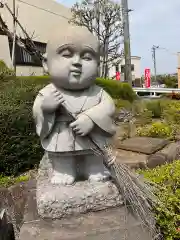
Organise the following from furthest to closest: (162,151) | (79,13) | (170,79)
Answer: (170,79), (79,13), (162,151)

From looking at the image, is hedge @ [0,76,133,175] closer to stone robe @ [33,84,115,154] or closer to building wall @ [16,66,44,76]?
stone robe @ [33,84,115,154]

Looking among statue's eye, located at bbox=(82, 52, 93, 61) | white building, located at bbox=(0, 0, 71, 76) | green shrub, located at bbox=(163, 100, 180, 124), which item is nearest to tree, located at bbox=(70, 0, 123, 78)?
white building, located at bbox=(0, 0, 71, 76)

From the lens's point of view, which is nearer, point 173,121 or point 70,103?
point 70,103

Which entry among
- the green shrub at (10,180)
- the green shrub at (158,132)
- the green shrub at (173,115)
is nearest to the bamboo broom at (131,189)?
the green shrub at (10,180)

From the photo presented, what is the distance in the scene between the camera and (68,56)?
6.11 feet

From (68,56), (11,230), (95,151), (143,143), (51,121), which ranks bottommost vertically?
(11,230)

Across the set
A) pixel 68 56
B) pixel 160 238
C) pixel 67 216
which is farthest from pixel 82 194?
pixel 68 56

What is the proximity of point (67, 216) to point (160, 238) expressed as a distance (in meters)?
0.69

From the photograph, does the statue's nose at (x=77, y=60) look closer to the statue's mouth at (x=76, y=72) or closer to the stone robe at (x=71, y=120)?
the statue's mouth at (x=76, y=72)

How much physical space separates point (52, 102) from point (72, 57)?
1.03 feet

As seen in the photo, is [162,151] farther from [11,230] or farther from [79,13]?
[79,13]

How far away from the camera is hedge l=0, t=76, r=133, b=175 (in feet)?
13.8

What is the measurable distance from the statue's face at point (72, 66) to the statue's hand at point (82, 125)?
22 cm

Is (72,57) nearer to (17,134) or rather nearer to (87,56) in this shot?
(87,56)
